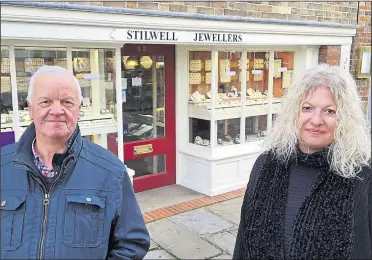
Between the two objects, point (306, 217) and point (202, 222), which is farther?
point (202, 222)

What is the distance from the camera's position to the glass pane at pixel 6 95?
3.97 meters

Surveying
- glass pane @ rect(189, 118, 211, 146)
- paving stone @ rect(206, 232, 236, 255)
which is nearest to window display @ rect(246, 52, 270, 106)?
glass pane @ rect(189, 118, 211, 146)

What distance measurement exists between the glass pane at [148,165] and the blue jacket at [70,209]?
11.6 feet

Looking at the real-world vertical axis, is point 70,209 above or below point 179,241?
above

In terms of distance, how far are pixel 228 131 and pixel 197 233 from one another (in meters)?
1.80

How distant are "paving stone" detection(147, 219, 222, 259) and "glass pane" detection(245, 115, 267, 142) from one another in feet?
6.50

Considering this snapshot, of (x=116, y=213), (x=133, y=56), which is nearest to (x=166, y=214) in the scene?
(x=133, y=56)

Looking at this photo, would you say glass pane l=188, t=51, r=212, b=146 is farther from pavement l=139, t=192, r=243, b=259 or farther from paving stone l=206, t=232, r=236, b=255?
paving stone l=206, t=232, r=236, b=255

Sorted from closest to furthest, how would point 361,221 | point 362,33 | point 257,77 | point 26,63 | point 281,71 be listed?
point 361,221 → point 26,63 → point 257,77 → point 281,71 → point 362,33

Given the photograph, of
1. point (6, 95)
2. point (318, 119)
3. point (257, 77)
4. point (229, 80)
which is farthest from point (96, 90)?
point (318, 119)

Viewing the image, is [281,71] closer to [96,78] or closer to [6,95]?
[96,78]

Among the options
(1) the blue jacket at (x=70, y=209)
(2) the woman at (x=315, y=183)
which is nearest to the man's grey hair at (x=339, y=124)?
(2) the woman at (x=315, y=183)

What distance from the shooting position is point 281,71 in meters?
6.29

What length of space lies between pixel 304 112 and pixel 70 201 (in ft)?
3.69
